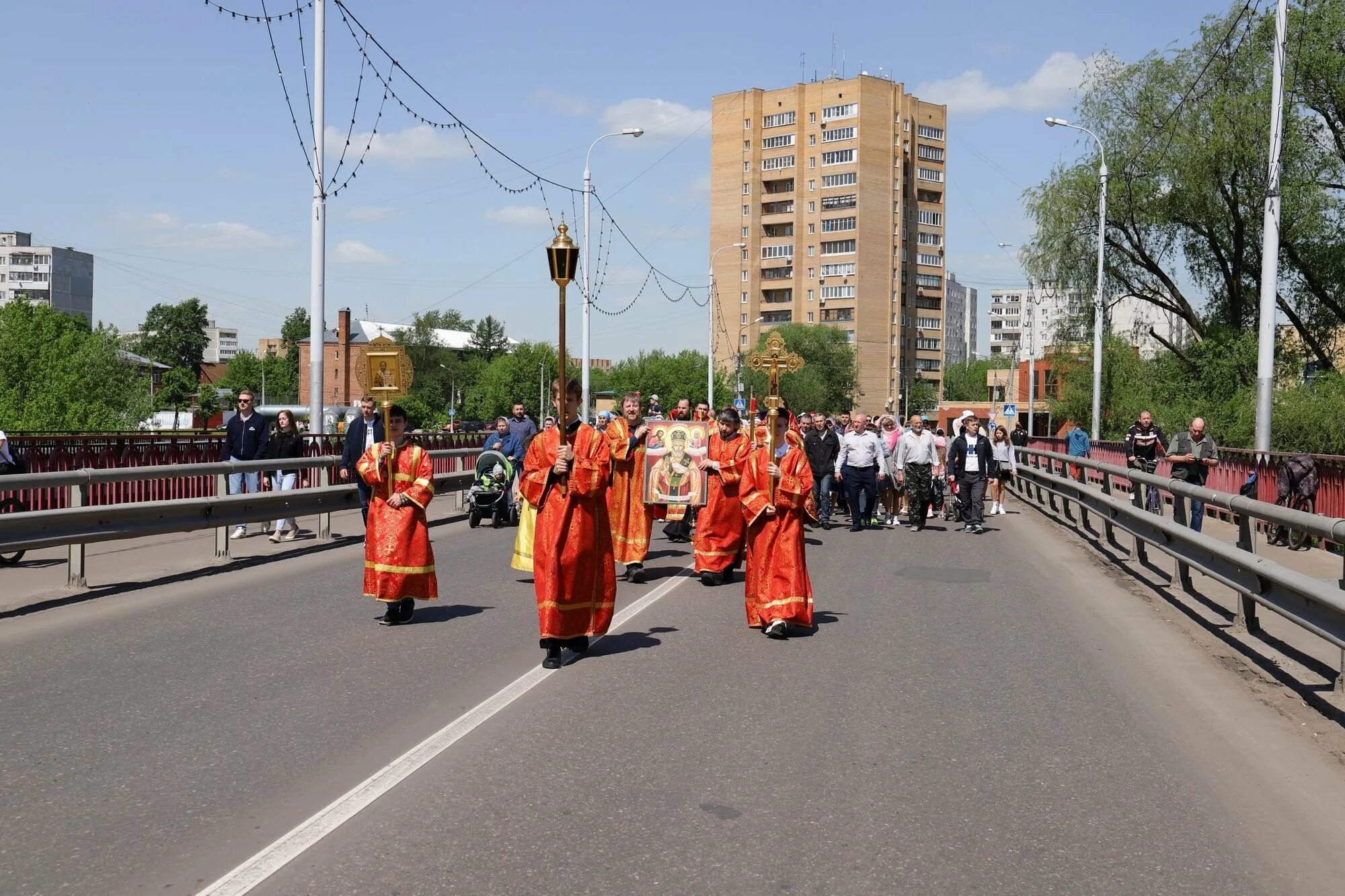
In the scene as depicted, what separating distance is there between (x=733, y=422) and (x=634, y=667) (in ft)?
12.6

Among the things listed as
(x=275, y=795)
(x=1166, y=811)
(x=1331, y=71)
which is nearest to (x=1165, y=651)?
(x=1166, y=811)

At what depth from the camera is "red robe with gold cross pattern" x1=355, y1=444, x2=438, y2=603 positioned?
379 inches

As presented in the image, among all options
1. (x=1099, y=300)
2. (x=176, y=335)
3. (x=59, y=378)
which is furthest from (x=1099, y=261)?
(x=176, y=335)

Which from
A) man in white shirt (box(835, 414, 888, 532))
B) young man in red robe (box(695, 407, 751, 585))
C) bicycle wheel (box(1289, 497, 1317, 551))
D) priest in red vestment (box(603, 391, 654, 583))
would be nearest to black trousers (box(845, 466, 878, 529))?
man in white shirt (box(835, 414, 888, 532))

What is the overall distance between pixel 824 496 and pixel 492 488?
215 inches

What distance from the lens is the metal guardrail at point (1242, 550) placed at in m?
6.91

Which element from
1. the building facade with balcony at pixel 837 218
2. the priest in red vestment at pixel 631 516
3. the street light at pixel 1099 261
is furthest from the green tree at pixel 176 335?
the priest in red vestment at pixel 631 516

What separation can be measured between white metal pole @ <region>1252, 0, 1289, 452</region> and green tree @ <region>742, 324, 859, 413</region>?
76.9m

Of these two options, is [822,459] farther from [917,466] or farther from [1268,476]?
[1268,476]

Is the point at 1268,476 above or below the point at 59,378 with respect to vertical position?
below

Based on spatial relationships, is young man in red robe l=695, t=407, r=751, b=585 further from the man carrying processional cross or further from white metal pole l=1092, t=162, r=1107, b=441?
white metal pole l=1092, t=162, r=1107, b=441

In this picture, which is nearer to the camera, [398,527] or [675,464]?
[398,527]

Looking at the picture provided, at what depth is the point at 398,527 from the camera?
976 centimetres

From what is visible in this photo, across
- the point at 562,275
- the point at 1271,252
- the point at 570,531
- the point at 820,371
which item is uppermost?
the point at 820,371
